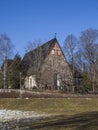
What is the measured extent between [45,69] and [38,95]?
1778cm

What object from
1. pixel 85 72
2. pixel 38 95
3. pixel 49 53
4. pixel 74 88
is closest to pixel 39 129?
pixel 38 95

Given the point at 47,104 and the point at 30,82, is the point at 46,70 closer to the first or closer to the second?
the point at 30,82

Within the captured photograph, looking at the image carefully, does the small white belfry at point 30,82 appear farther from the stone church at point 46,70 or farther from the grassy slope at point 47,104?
the grassy slope at point 47,104

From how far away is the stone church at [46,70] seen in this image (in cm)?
6309

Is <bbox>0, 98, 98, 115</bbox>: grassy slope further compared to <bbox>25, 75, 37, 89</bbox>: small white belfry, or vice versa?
<bbox>25, 75, 37, 89</bbox>: small white belfry

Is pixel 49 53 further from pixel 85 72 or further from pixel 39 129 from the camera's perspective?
pixel 39 129

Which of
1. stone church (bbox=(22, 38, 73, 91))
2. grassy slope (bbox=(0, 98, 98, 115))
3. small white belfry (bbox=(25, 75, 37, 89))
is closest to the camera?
grassy slope (bbox=(0, 98, 98, 115))

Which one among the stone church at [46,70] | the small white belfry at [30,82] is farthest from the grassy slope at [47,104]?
the small white belfry at [30,82]

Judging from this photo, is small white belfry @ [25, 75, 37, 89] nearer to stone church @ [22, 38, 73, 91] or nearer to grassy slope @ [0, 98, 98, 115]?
stone church @ [22, 38, 73, 91]

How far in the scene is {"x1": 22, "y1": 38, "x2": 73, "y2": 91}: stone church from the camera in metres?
63.1

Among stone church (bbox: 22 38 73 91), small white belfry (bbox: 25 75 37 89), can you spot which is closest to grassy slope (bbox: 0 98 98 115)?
stone church (bbox: 22 38 73 91)

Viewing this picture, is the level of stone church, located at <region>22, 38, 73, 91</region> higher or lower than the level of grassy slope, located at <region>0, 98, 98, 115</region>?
higher

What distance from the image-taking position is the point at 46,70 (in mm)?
63594

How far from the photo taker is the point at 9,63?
240ft
